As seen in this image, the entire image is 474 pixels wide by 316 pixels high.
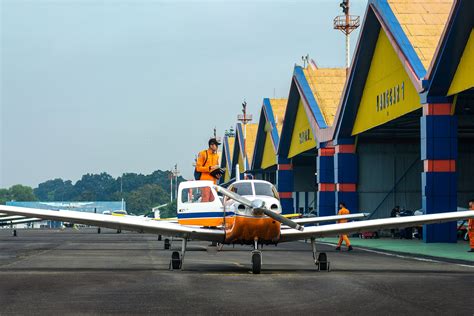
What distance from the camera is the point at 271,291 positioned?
14.1 meters

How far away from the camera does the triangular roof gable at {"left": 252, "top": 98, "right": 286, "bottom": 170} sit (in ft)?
252

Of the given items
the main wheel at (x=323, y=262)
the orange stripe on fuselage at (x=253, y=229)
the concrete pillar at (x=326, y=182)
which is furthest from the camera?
the concrete pillar at (x=326, y=182)

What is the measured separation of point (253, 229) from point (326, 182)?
3741 centimetres

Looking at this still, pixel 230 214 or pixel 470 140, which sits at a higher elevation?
pixel 470 140

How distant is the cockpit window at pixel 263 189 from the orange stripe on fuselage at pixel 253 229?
0.93 metres

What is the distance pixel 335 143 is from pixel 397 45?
13670 mm

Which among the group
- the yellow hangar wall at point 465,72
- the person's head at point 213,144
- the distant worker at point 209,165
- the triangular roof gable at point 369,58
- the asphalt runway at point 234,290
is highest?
the triangular roof gable at point 369,58

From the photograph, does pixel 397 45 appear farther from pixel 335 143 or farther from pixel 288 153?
pixel 288 153

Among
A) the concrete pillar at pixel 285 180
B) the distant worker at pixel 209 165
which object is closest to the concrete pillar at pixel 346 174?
the concrete pillar at pixel 285 180

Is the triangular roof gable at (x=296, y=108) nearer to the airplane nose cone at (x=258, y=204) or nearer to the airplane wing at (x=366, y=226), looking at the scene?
the airplane wing at (x=366, y=226)

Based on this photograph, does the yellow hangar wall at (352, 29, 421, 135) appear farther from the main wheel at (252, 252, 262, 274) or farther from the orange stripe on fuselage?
the main wheel at (252, 252, 262, 274)

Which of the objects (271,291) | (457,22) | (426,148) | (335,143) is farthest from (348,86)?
(271,291)

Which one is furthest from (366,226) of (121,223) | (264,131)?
(264,131)

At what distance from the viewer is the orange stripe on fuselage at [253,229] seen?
18.1 m
